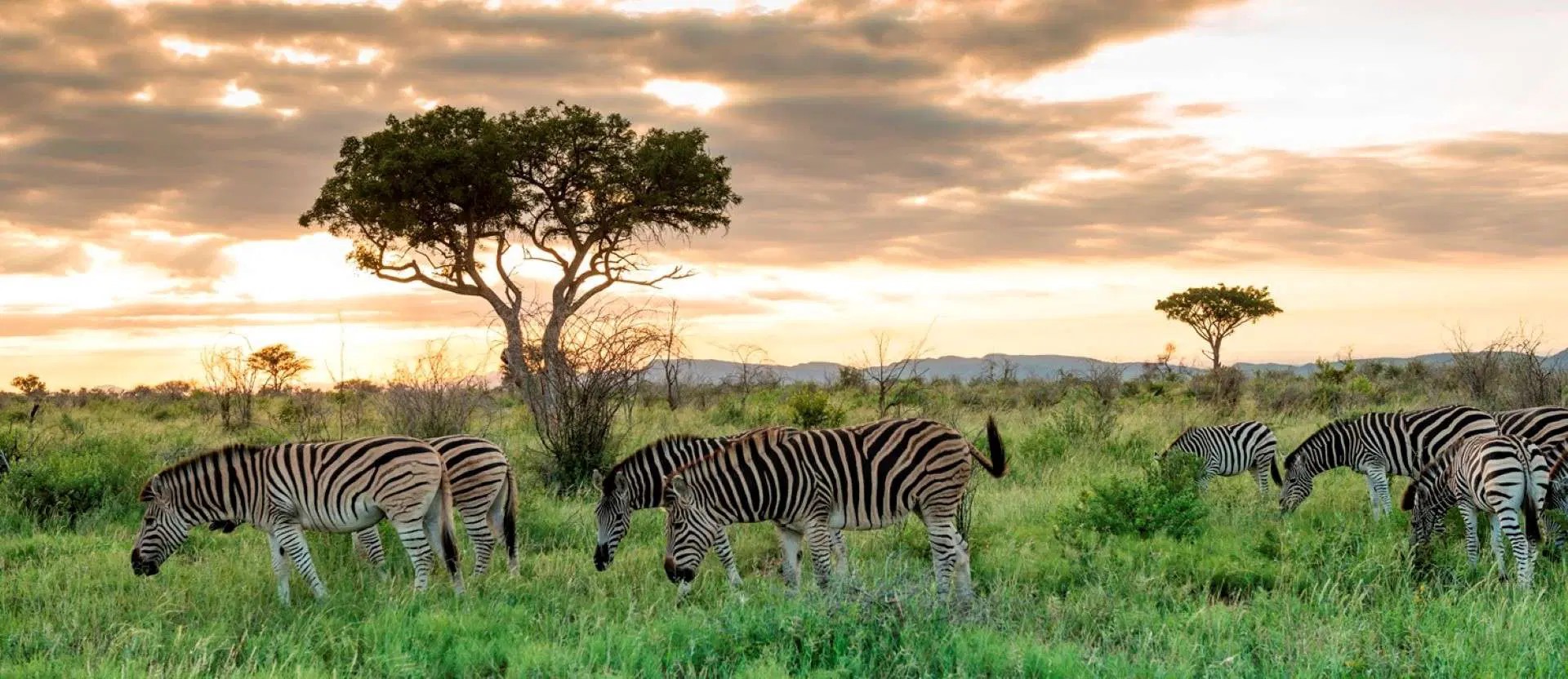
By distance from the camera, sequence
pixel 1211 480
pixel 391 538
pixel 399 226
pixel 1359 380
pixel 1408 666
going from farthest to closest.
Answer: pixel 399 226 → pixel 1359 380 → pixel 1211 480 → pixel 391 538 → pixel 1408 666

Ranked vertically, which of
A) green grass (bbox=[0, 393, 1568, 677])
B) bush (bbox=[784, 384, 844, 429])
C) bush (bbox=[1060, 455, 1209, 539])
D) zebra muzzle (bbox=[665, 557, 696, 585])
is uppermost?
bush (bbox=[784, 384, 844, 429])

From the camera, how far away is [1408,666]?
6.43 metres

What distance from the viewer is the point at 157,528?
904cm

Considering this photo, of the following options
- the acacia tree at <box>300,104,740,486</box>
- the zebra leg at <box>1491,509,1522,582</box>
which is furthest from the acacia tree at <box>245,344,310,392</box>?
the zebra leg at <box>1491,509,1522,582</box>

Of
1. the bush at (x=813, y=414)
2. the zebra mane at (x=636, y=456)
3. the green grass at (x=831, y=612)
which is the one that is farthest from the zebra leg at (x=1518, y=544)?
the bush at (x=813, y=414)

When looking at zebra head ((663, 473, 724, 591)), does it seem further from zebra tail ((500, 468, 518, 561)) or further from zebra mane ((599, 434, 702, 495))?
zebra tail ((500, 468, 518, 561))

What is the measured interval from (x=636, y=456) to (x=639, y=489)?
0.31 meters

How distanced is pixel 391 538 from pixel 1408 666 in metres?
8.44

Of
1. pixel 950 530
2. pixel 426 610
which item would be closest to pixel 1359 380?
pixel 950 530

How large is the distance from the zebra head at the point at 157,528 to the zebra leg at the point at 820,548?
5.04 metres

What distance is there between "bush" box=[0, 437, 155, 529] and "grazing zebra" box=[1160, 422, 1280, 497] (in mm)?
12475

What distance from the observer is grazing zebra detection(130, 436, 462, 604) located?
341 inches

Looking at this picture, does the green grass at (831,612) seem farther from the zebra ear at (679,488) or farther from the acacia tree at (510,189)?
the acacia tree at (510,189)

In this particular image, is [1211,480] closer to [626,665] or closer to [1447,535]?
[1447,535]
